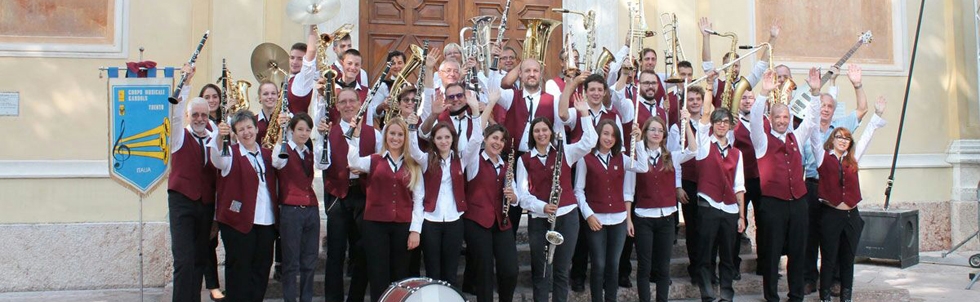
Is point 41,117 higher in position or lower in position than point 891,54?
lower

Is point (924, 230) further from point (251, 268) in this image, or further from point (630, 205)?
point (251, 268)

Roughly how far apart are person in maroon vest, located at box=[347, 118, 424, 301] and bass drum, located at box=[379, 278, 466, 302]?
1.10m

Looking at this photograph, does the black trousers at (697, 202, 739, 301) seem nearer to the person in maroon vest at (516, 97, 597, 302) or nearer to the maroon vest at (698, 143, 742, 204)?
the maroon vest at (698, 143, 742, 204)

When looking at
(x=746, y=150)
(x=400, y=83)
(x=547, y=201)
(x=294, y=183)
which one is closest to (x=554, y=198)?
(x=547, y=201)

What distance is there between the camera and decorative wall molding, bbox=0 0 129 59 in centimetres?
909

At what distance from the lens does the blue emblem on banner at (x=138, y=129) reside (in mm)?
7230

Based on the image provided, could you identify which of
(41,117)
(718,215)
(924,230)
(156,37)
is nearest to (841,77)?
(924,230)

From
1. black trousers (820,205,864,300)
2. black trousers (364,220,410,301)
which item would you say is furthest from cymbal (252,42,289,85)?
black trousers (820,205,864,300)

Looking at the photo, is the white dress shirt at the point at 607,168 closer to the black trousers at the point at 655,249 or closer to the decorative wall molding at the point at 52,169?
the black trousers at the point at 655,249

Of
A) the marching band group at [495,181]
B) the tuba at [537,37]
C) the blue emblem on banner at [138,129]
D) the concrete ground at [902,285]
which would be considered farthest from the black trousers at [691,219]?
the blue emblem on banner at [138,129]

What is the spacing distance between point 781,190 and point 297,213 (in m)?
3.85

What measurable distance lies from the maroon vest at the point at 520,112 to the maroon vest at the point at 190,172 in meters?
2.37

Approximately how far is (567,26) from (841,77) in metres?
3.43

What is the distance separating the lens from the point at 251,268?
6.85 m
